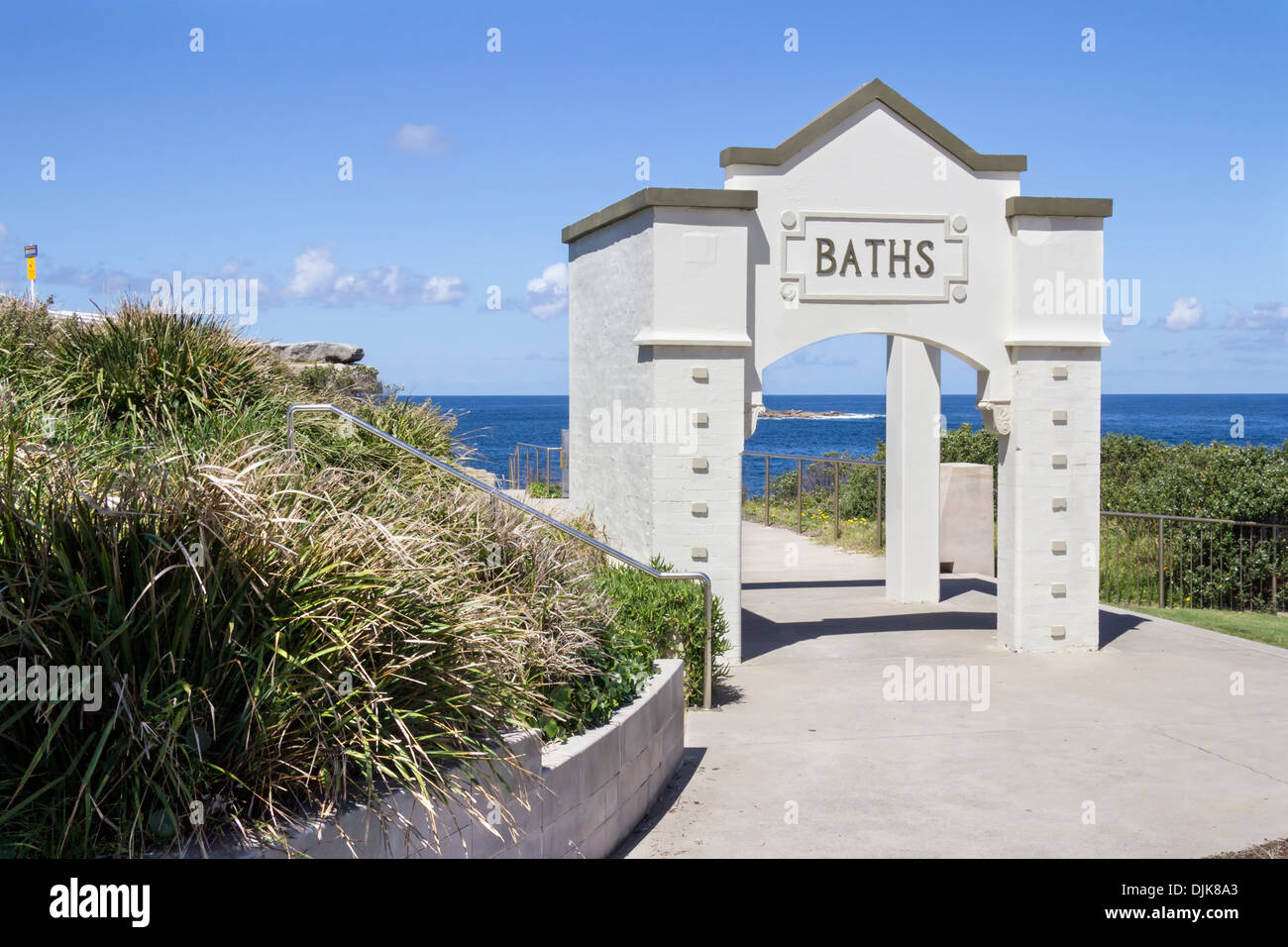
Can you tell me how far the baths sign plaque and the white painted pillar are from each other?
89.0 inches

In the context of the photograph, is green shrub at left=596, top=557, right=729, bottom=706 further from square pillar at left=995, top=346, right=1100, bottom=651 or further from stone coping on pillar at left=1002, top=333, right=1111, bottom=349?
stone coping on pillar at left=1002, top=333, right=1111, bottom=349

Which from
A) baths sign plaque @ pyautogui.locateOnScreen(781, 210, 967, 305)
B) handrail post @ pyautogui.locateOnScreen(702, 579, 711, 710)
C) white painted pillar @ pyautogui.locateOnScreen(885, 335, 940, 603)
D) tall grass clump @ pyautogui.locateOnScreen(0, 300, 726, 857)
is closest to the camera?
tall grass clump @ pyautogui.locateOnScreen(0, 300, 726, 857)

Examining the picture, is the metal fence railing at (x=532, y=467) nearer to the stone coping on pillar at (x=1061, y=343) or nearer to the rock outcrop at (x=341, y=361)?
the rock outcrop at (x=341, y=361)

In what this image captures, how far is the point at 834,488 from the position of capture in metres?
19.9

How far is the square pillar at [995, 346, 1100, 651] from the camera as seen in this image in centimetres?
1129

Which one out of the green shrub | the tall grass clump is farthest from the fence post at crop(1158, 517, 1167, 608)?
the tall grass clump

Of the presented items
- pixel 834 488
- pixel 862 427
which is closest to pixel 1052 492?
pixel 834 488

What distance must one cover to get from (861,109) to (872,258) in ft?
4.72
